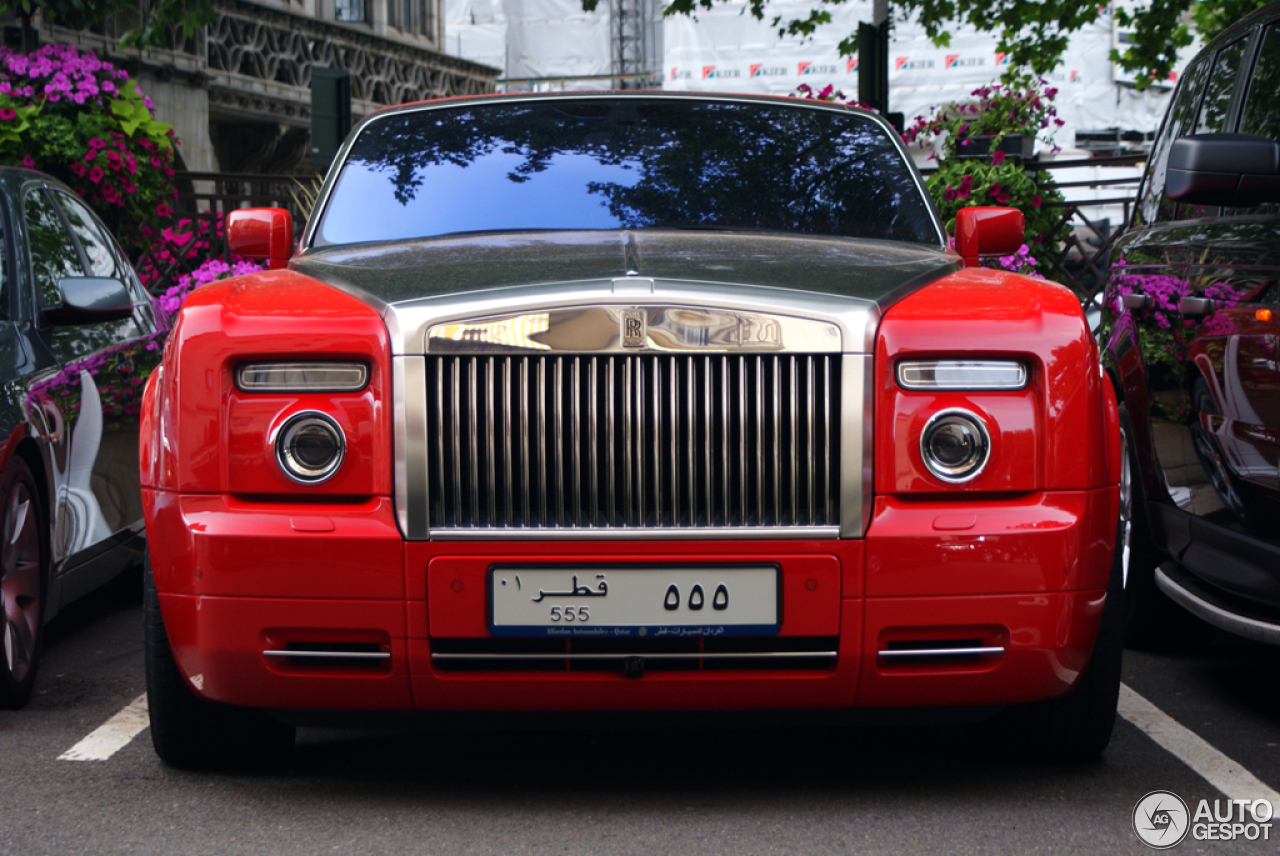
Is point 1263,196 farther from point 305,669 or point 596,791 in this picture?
point 305,669

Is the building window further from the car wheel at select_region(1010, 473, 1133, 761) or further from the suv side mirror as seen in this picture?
the car wheel at select_region(1010, 473, 1133, 761)

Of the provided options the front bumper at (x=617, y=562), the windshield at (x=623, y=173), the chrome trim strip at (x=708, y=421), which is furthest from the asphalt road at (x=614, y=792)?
the windshield at (x=623, y=173)

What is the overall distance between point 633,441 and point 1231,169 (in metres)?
1.86

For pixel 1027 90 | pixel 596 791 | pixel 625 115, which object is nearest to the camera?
pixel 596 791

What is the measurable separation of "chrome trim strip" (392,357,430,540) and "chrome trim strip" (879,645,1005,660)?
3.30 ft

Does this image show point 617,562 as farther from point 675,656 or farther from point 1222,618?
point 1222,618

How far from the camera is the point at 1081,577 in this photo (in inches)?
130

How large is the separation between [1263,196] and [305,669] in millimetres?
2669

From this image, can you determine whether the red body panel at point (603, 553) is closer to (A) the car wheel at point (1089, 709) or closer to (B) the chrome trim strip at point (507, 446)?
(B) the chrome trim strip at point (507, 446)

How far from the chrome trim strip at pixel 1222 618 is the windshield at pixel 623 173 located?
4.02 ft

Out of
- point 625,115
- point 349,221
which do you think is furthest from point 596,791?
point 625,115

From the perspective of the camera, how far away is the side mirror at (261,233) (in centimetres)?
452

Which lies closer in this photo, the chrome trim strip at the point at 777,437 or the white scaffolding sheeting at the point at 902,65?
the chrome trim strip at the point at 777,437

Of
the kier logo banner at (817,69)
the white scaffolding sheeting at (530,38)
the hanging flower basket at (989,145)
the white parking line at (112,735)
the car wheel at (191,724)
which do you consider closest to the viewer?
the car wheel at (191,724)
